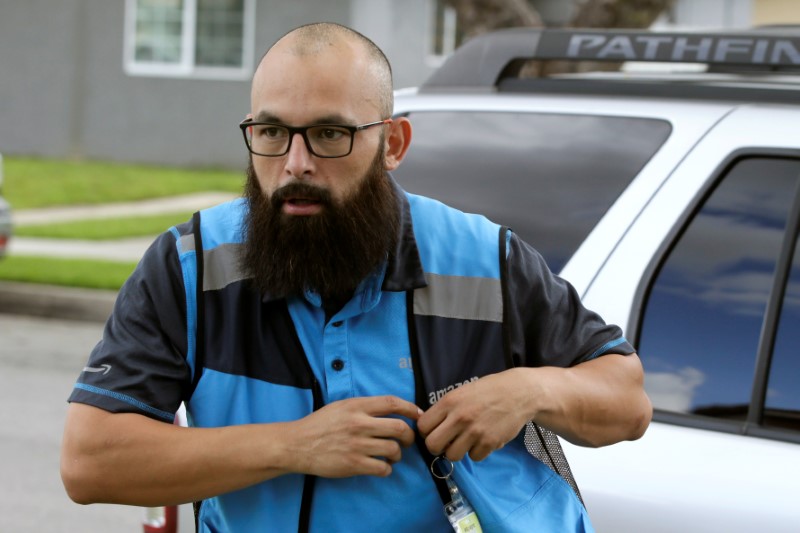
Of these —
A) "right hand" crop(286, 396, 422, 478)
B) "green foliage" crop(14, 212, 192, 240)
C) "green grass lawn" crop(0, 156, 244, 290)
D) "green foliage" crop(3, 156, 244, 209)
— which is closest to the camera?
"right hand" crop(286, 396, 422, 478)

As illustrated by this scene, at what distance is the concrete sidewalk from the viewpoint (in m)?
9.49

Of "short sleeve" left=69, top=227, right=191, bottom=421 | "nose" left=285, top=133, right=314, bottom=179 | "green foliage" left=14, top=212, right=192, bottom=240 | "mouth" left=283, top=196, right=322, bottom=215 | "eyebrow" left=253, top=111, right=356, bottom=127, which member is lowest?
"green foliage" left=14, top=212, right=192, bottom=240

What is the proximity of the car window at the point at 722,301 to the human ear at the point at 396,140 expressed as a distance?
691 mm

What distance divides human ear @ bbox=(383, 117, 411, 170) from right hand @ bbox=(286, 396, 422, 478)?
0.49 metres

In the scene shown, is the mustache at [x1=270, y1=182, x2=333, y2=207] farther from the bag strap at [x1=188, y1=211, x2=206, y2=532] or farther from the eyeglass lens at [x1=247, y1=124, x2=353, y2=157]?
the bag strap at [x1=188, y1=211, x2=206, y2=532]

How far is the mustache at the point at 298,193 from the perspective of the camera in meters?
1.98

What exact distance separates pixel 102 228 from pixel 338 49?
11.0 meters

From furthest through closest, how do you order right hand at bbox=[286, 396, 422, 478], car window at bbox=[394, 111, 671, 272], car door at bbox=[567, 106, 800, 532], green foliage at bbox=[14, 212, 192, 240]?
green foliage at bbox=[14, 212, 192, 240], car window at bbox=[394, 111, 671, 272], car door at bbox=[567, 106, 800, 532], right hand at bbox=[286, 396, 422, 478]

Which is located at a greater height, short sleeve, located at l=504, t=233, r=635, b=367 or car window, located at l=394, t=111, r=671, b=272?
car window, located at l=394, t=111, r=671, b=272

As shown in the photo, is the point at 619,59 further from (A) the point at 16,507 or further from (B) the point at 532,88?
(A) the point at 16,507

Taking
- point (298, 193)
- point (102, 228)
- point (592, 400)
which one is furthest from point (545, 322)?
point (102, 228)

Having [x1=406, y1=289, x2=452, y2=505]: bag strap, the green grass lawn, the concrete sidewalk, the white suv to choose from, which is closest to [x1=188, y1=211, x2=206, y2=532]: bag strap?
[x1=406, y1=289, x2=452, y2=505]: bag strap

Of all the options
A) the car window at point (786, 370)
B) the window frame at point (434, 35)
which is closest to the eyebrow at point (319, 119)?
the car window at point (786, 370)

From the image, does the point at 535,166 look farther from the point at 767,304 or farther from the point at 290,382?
the point at 290,382
